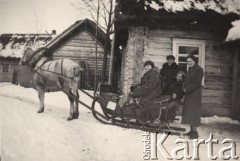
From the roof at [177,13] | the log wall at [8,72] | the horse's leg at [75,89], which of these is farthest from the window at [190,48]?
the log wall at [8,72]

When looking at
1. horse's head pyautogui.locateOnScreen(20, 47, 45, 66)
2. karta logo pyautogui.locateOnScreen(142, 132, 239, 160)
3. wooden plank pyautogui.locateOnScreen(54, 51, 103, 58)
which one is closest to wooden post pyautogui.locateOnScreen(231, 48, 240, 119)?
karta logo pyautogui.locateOnScreen(142, 132, 239, 160)

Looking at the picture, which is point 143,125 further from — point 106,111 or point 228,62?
point 228,62

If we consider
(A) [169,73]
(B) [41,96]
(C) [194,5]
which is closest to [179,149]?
(A) [169,73]

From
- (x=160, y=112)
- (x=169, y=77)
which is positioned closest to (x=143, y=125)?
(x=160, y=112)

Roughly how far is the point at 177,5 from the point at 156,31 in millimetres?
462

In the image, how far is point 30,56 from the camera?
3.57m

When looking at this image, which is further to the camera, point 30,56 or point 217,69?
point 217,69

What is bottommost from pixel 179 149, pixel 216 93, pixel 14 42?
pixel 179 149

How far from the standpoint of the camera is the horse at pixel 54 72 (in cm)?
351

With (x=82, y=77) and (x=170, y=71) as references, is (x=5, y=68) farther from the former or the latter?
(x=170, y=71)

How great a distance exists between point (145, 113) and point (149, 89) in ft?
0.80

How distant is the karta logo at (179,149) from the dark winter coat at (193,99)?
295 mm

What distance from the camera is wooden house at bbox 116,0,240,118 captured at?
15.1ft

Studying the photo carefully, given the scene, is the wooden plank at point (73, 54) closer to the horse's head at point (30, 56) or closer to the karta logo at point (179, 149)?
the horse's head at point (30, 56)
